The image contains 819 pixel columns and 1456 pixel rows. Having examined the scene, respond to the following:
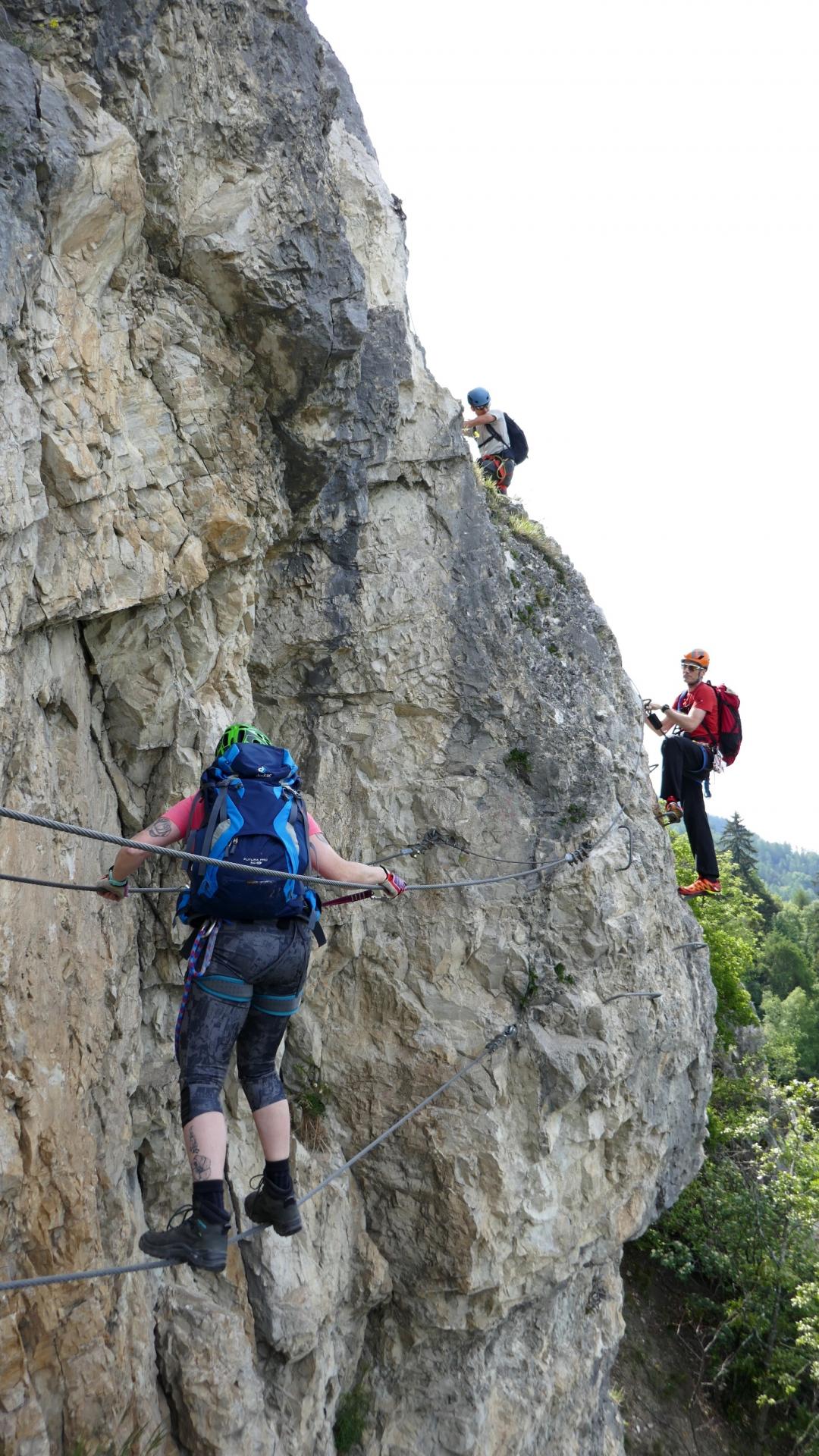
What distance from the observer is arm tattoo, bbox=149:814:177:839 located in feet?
16.4

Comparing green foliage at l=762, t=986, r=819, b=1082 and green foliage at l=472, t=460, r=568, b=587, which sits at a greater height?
green foliage at l=472, t=460, r=568, b=587

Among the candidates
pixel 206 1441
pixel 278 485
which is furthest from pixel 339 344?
pixel 206 1441

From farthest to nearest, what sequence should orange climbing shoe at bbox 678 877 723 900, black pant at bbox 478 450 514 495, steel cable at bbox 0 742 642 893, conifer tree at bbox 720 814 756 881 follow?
conifer tree at bbox 720 814 756 881
orange climbing shoe at bbox 678 877 723 900
black pant at bbox 478 450 514 495
steel cable at bbox 0 742 642 893

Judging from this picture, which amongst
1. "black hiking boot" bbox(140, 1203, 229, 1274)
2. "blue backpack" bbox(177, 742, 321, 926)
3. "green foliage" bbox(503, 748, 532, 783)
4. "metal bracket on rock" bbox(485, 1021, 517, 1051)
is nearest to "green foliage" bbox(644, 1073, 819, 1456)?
"metal bracket on rock" bbox(485, 1021, 517, 1051)

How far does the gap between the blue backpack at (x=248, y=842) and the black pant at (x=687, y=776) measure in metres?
7.25

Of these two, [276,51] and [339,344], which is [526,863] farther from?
[276,51]

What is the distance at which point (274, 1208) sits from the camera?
4762 mm

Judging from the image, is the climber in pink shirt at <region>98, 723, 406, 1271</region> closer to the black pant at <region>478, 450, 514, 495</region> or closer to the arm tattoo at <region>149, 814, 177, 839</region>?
the arm tattoo at <region>149, 814, 177, 839</region>

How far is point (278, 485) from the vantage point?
737 cm

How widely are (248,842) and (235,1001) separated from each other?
0.80 meters

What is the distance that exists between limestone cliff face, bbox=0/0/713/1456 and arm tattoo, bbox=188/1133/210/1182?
1083 mm

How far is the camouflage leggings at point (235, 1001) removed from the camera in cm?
462

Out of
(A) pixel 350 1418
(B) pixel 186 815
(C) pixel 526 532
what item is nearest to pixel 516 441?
(C) pixel 526 532

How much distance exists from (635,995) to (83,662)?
6074 mm
